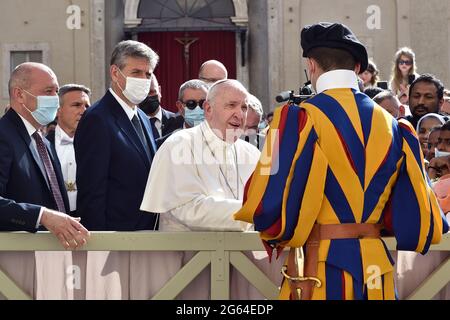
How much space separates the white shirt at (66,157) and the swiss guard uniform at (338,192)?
322 cm

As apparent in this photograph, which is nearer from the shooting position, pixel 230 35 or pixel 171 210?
pixel 171 210

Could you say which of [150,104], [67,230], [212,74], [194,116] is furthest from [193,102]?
[67,230]

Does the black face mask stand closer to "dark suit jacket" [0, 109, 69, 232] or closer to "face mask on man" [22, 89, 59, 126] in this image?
"face mask on man" [22, 89, 59, 126]

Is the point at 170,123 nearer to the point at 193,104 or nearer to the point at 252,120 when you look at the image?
the point at 193,104

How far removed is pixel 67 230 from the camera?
533 centimetres

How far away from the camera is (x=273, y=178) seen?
4574 mm

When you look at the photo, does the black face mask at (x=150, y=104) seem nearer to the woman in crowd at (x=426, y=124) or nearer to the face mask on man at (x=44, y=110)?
the face mask on man at (x=44, y=110)

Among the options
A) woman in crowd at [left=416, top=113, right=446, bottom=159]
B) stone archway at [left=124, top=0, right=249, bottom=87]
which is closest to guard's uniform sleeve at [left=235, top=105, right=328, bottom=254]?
woman in crowd at [left=416, top=113, right=446, bottom=159]

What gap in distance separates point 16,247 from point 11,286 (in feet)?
0.65

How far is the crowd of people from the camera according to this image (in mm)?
4617

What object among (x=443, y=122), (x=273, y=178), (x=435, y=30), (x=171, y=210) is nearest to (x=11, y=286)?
(x=171, y=210)

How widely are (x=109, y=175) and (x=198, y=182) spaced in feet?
2.47

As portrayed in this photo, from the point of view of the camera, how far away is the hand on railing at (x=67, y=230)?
17.5ft
